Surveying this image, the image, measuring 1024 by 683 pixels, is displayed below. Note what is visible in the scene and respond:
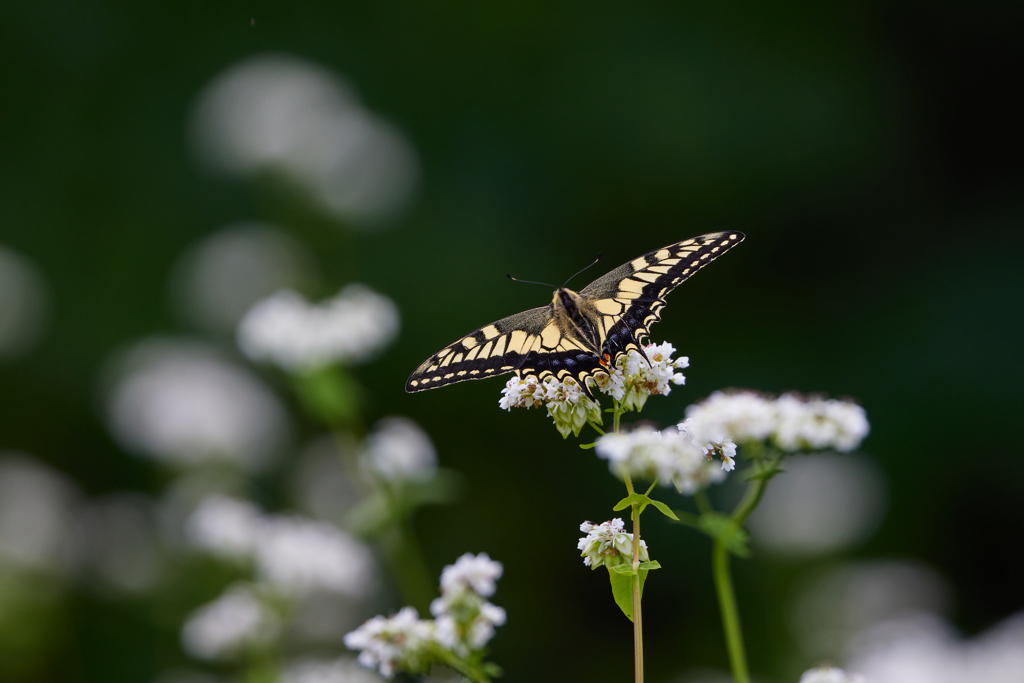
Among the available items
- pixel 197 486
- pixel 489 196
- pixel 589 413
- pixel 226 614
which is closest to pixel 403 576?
pixel 226 614

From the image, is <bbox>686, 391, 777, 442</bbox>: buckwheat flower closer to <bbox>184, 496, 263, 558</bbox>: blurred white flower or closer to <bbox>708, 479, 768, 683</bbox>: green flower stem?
<bbox>708, 479, 768, 683</bbox>: green flower stem

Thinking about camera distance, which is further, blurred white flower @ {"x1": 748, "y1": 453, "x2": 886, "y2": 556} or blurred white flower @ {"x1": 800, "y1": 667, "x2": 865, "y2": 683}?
blurred white flower @ {"x1": 748, "y1": 453, "x2": 886, "y2": 556}

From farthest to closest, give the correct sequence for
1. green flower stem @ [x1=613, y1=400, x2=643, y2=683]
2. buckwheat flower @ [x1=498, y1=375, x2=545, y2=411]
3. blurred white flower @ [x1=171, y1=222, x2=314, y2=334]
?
1. blurred white flower @ [x1=171, y1=222, x2=314, y2=334]
2. buckwheat flower @ [x1=498, y1=375, x2=545, y2=411]
3. green flower stem @ [x1=613, y1=400, x2=643, y2=683]

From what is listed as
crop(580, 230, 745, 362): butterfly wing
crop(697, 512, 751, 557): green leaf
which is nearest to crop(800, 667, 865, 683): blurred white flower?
crop(697, 512, 751, 557): green leaf

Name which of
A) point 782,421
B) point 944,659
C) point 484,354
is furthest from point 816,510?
point 782,421

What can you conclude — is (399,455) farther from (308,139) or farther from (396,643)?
(308,139)

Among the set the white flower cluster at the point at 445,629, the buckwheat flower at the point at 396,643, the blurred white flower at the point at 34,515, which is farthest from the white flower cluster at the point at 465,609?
the blurred white flower at the point at 34,515

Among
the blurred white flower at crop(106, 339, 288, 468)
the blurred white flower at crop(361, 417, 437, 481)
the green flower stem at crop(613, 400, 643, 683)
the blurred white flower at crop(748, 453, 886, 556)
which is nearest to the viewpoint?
the green flower stem at crop(613, 400, 643, 683)
